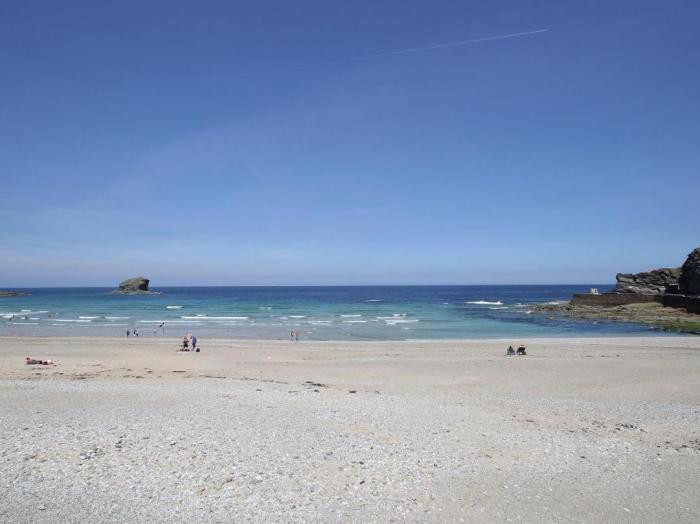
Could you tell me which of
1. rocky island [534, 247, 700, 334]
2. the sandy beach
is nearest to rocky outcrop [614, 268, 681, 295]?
rocky island [534, 247, 700, 334]

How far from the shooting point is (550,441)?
9039 mm

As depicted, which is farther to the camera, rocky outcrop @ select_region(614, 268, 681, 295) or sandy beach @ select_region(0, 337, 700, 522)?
rocky outcrop @ select_region(614, 268, 681, 295)

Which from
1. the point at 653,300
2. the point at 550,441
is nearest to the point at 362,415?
the point at 550,441

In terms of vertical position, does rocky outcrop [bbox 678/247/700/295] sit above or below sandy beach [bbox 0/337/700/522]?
above

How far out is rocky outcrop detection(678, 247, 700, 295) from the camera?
51906mm

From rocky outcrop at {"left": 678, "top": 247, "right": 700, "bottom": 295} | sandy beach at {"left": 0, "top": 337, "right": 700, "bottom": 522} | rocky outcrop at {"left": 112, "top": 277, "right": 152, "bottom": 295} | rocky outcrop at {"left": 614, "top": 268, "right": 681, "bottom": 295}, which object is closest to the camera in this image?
sandy beach at {"left": 0, "top": 337, "right": 700, "bottom": 522}

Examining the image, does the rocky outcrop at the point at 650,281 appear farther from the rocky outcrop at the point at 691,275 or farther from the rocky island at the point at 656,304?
the rocky outcrop at the point at 691,275

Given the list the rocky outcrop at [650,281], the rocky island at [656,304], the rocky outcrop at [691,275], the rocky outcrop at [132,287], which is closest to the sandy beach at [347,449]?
the rocky island at [656,304]

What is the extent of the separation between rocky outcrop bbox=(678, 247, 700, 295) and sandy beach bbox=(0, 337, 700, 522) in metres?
44.4

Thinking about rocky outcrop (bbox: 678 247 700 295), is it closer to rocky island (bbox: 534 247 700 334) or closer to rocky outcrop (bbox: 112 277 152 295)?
rocky island (bbox: 534 247 700 334)

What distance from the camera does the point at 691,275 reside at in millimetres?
52906

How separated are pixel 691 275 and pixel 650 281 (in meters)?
19.4

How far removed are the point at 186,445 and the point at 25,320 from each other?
53634mm

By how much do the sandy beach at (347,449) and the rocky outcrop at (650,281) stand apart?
199 feet
